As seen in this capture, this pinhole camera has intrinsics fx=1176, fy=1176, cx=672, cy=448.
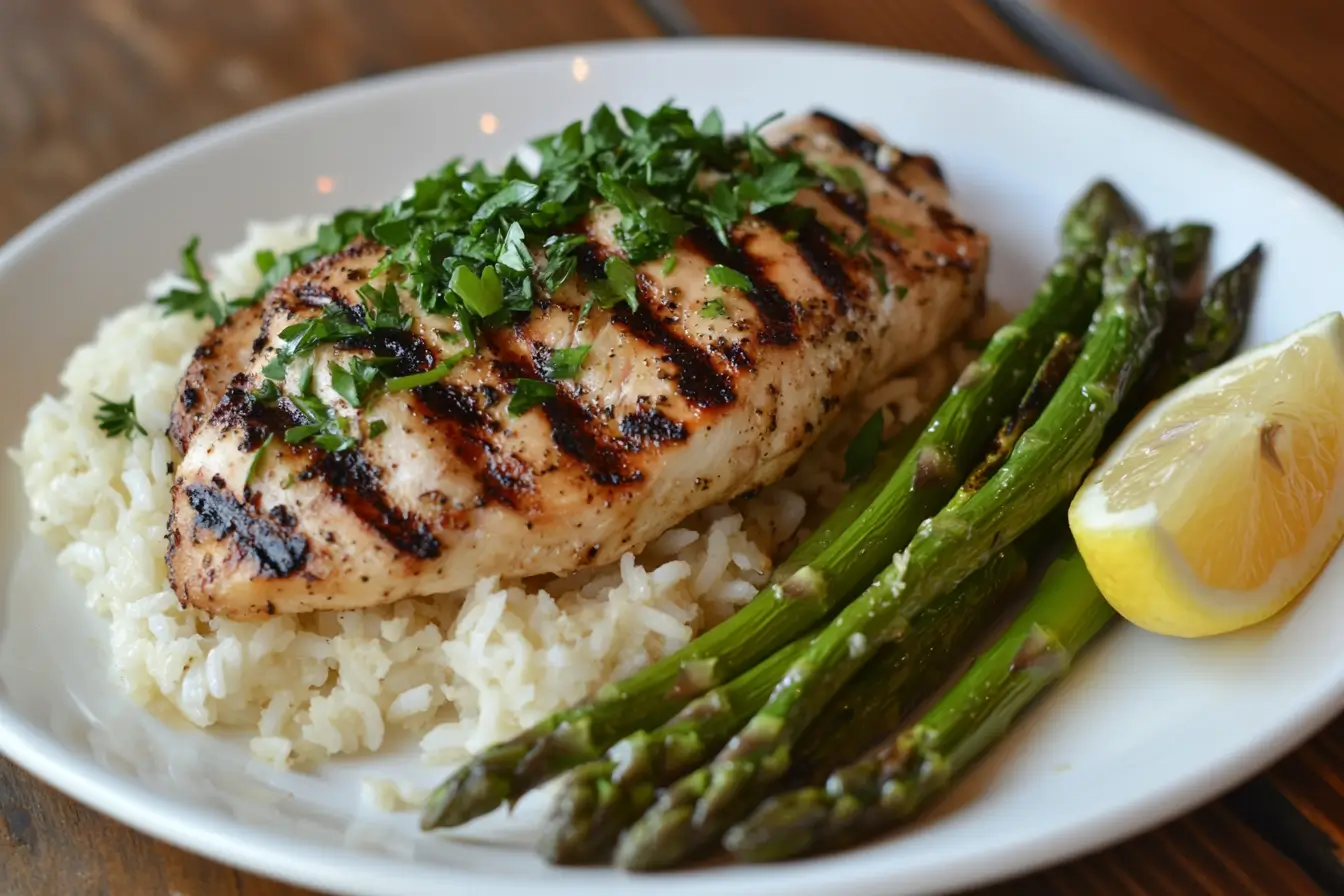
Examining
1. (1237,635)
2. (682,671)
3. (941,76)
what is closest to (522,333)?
(682,671)

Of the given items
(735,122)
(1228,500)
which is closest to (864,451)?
(1228,500)

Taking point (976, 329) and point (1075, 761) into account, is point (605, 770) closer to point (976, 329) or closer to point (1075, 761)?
point (1075, 761)

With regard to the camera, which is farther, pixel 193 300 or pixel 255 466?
pixel 193 300

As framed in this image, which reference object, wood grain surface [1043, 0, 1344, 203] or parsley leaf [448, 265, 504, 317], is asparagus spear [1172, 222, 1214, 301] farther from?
parsley leaf [448, 265, 504, 317]

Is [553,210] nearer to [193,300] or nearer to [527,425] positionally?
[527,425]

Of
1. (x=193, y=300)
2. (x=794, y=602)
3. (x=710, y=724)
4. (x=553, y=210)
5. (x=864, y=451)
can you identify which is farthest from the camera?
(x=193, y=300)

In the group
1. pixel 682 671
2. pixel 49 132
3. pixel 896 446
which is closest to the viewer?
pixel 682 671
